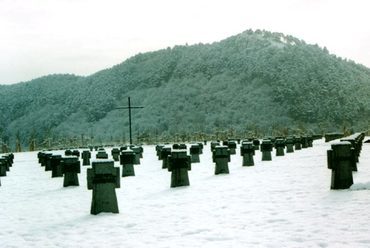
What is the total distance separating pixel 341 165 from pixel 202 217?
350 centimetres

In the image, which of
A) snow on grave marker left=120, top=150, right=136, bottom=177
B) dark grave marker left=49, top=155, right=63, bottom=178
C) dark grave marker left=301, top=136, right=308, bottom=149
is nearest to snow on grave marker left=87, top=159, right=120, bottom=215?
snow on grave marker left=120, top=150, right=136, bottom=177

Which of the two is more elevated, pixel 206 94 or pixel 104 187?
pixel 206 94

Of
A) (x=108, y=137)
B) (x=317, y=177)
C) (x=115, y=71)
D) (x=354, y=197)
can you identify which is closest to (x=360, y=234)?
(x=354, y=197)

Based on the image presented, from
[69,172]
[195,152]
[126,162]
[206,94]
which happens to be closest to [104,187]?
[69,172]

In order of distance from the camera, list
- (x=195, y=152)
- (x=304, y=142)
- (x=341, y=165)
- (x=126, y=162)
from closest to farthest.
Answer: (x=341, y=165), (x=126, y=162), (x=195, y=152), (x=304, y=142)

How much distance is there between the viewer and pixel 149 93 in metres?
160

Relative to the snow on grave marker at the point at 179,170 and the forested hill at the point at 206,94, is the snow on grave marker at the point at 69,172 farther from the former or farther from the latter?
the forested hill at the point at 206,94

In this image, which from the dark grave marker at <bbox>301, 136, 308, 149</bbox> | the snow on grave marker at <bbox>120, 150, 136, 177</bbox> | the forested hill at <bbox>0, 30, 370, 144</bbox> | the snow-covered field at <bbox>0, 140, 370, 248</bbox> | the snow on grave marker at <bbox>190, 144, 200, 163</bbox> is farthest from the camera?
the forested hill at <bbox>0, 30, 370, 144</bbox>

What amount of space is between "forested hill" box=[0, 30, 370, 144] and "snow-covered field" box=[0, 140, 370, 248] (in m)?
97.5

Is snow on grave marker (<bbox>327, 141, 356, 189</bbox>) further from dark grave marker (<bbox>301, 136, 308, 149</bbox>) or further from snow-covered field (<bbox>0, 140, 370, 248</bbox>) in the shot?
dark grave marker (<bbox>301, 136, 308, 149</bbox>)

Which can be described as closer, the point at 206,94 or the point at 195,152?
the point at 195,152

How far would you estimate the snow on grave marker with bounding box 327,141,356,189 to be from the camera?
1039cm

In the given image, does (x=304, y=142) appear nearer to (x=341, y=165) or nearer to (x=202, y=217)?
(x=341, y=165)

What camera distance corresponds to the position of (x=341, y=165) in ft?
34.0
